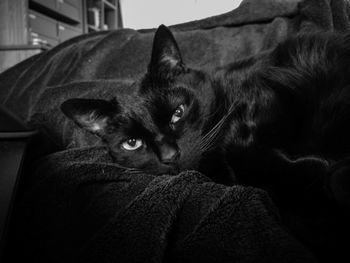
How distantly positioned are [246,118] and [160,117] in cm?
22

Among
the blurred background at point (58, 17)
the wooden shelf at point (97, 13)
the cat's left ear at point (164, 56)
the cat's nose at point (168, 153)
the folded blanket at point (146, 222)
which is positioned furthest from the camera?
the wooden shelf at point (97, 13)

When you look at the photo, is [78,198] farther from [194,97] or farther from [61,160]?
[194,97]

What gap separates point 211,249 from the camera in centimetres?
45

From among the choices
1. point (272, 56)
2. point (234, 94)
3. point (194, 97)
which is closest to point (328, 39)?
point (272, 56)

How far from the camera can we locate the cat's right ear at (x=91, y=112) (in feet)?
2.84

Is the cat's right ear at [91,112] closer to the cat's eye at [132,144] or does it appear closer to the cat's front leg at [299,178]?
the cat's eye at [132,144]

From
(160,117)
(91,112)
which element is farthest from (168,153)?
(91,112)

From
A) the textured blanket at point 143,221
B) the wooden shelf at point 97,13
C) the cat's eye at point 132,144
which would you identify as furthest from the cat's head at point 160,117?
the wooden shelf at point 97,13

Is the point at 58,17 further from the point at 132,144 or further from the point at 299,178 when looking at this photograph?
the point at 299,178

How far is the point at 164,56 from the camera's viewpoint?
92 centimetres

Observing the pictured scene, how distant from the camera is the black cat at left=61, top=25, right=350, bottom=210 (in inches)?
23.5

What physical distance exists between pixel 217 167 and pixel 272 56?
273mm

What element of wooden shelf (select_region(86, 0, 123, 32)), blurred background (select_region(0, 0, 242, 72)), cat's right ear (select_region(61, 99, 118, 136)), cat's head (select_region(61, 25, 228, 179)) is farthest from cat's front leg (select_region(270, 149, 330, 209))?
wooden shelf (select_region(86, 0, 123, 32))

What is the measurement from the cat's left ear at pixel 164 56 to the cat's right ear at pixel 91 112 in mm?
145
